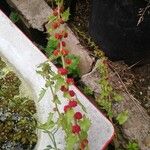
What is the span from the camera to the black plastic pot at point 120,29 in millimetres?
1881

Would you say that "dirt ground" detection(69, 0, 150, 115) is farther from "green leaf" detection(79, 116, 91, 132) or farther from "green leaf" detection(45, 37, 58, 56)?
"green leaf" detection(79, 116, 91, 132)

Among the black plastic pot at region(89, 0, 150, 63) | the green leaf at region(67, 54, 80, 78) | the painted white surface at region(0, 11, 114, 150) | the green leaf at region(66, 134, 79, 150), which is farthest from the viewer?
the green leaf at region(67, 54, 80, 78)

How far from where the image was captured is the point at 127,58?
2.13m

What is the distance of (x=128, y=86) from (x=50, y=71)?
68 cm

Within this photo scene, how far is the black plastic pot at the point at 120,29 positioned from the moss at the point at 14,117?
49cm

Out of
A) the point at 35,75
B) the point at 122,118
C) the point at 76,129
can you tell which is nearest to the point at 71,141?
the point at 76,129

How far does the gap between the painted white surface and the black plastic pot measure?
1.40 feet

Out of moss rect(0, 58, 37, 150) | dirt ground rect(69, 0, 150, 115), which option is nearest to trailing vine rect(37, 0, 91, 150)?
moss rect(0, 58, 37, 150)

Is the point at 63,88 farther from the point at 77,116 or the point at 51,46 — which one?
the point at 51,46

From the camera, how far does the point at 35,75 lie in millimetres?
1653

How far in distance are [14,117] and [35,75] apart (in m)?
0.19

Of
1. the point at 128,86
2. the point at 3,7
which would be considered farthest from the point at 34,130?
the point at 3,7

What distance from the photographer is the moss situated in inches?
65.5

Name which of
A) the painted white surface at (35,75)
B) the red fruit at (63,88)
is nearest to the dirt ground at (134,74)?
the painted white surface at (35,75)
